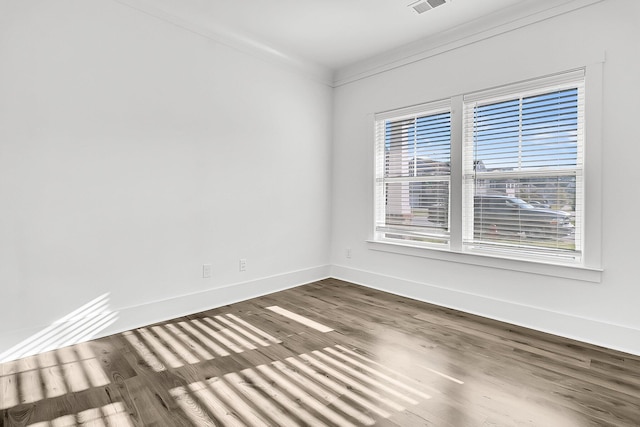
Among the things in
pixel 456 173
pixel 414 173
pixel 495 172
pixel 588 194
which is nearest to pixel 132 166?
pixel 414 173

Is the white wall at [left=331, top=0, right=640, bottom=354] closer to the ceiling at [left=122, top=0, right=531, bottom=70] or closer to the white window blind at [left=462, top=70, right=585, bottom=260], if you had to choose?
the white window blind at [left=462, top=70, right=585, bottom=260]

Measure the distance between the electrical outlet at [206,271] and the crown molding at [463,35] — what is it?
112 inches

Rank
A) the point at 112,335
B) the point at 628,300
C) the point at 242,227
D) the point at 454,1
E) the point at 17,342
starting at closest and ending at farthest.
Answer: the point at 17,342 → the point at 628,300 → the point at 112,335 → the point at 454,1 → the point at 242,227

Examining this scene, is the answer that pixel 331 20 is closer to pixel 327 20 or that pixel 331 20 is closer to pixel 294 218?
pixel 327 20

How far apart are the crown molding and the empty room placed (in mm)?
20

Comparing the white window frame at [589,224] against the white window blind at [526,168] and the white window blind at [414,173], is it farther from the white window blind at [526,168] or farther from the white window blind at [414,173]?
the white window blind at [414,173]

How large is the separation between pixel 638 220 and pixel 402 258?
201cm

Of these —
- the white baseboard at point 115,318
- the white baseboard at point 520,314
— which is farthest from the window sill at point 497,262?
the white baseboard at point 115,318

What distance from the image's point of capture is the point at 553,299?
281 cm

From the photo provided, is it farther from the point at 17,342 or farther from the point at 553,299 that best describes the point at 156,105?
the point at 553,299

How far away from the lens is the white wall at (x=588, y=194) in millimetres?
2482

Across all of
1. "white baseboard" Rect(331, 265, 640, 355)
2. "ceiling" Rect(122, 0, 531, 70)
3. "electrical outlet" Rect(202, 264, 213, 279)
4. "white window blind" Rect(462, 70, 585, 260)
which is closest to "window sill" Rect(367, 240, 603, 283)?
"white window blind" Rect(462, 70, 585, 260)

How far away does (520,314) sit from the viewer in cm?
297

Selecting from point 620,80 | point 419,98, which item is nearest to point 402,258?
point 419,98
